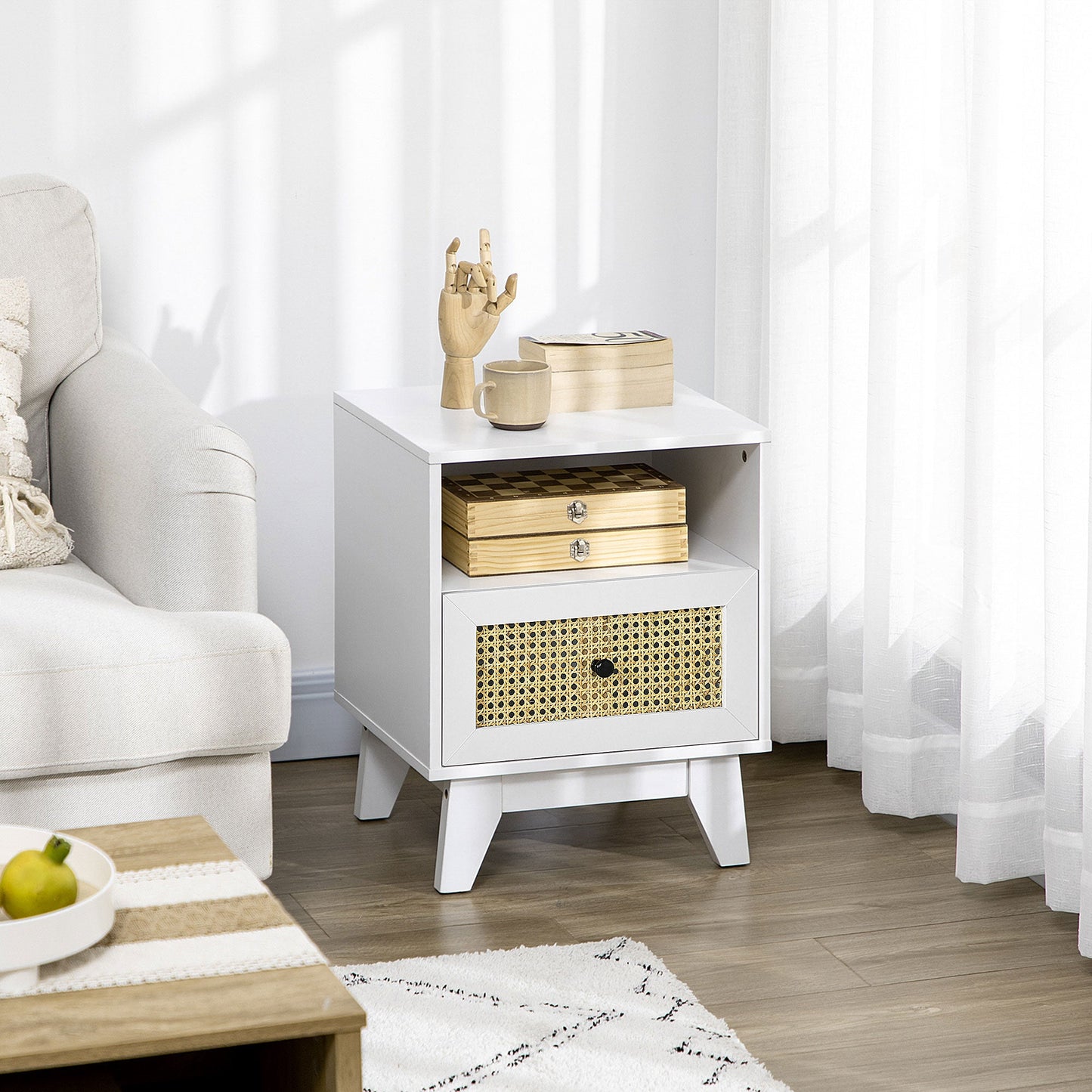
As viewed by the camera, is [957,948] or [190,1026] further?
[957,948]

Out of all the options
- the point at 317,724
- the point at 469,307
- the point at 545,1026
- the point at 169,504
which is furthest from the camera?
the point at 317,724

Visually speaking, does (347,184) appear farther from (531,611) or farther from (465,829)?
(465,829)

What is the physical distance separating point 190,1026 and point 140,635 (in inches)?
32.3

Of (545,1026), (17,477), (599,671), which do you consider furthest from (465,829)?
(17,477)

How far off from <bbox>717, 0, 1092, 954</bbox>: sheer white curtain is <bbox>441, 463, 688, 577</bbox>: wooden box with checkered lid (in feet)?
1.28

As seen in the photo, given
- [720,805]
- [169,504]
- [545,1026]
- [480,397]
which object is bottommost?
[545,1026]

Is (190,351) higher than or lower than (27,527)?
higher

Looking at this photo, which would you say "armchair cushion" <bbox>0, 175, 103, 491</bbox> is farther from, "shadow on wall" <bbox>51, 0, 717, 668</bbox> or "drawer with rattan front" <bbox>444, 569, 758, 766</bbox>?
"drawer with rattan front" <bbox>444, 569, 758, 766</bbox>

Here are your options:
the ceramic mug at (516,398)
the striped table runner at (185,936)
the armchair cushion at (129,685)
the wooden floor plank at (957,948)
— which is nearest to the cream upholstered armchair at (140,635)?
the armchair cushion at (129,685)

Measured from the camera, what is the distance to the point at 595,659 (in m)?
2.19

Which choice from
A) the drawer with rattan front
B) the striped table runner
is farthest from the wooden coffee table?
the drawer with rattan front

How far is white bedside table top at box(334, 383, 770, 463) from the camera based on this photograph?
6.93 feet

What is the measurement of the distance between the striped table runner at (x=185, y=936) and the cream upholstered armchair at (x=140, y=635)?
48cm

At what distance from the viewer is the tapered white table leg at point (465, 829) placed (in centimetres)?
219
